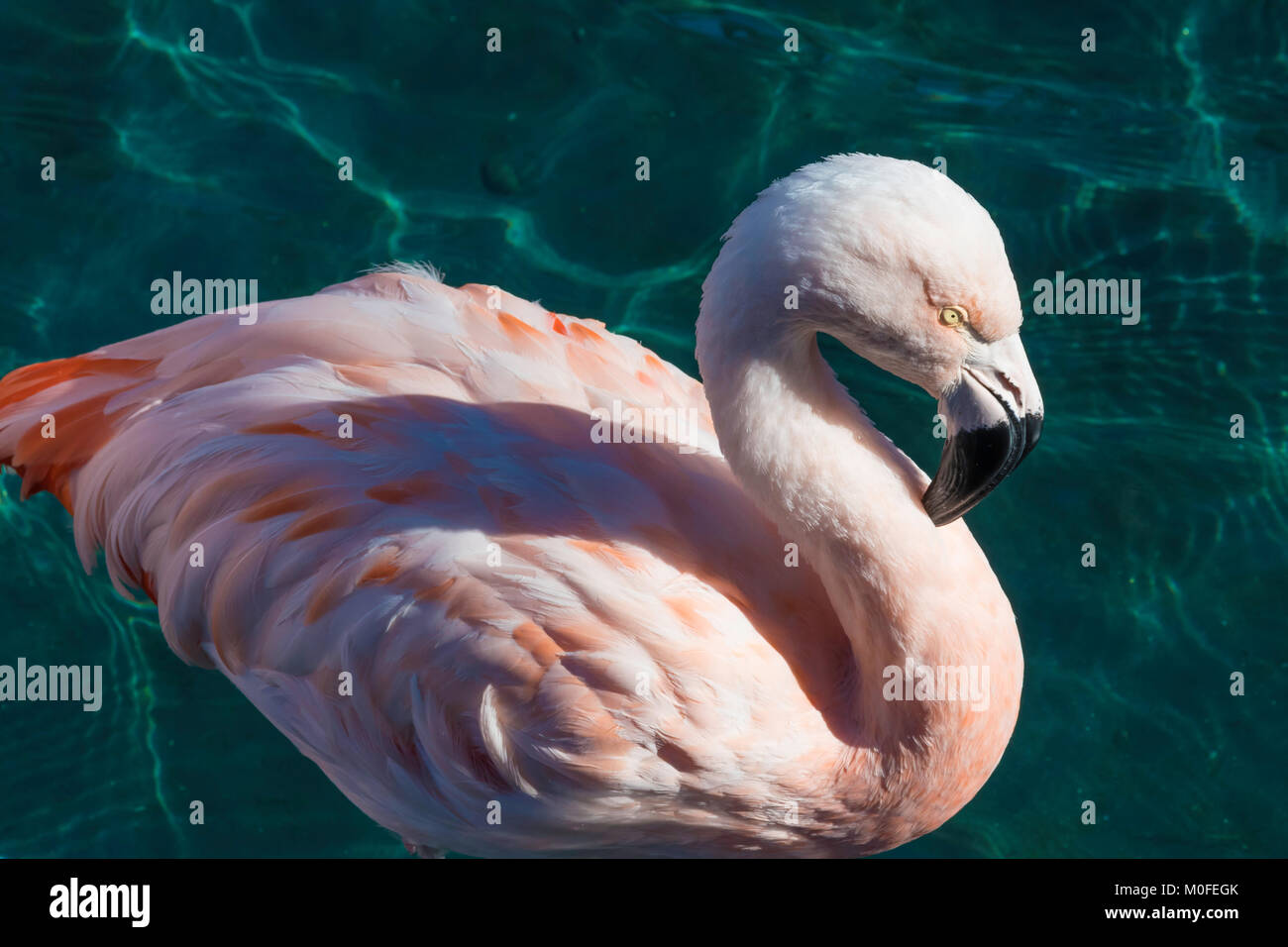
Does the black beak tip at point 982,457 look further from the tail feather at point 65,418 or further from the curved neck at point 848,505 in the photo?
the tail feather at point 65,418

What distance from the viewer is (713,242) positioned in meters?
5.29

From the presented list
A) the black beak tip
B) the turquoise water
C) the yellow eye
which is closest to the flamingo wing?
the black beak tip

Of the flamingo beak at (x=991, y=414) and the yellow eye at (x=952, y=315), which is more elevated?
the yellow eye at (x=952, y=315)

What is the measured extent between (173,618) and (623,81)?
3292mm

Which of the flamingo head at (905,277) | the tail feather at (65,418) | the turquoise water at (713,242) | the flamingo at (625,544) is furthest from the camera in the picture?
the turquoise water at (713,242)

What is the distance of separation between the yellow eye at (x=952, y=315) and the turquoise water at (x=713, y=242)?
7.84ft

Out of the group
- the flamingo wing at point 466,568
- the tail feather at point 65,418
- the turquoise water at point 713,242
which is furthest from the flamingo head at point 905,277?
the turquoise water at point 713,242

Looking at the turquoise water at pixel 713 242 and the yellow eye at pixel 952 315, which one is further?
the turquoise water at pixel 713 242

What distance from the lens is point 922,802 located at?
10.5ft

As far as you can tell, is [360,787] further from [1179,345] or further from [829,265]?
[1179,345]

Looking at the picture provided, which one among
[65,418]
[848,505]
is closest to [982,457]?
[848,505]

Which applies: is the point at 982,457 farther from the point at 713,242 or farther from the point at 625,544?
the point at 713,242

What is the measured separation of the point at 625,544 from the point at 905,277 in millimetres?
942

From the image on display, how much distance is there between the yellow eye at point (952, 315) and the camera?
249 centimetres
